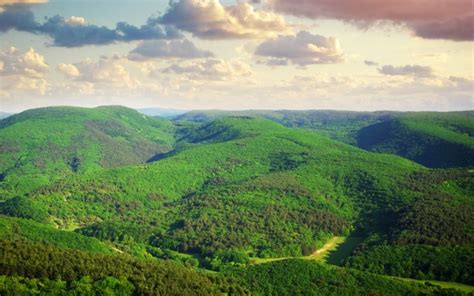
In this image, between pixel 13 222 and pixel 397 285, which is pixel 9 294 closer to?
pixel 13 222

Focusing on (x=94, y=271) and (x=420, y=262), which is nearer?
(x=94, y=271)

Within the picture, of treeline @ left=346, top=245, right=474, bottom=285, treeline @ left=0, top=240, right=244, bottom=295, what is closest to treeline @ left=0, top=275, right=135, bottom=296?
treeline @ left=0, top=240, right=244, bottom=295

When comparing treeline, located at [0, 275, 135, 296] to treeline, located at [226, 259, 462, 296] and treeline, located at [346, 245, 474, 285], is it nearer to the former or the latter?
treeline, located at [226, 259, 462, 296]

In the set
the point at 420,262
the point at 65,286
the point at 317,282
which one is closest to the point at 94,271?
the point at 65,286

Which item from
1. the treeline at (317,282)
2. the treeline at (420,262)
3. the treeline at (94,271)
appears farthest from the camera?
the treeline at (420,262)

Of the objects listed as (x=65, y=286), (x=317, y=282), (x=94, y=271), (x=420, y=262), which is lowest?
(x=420, y=262)

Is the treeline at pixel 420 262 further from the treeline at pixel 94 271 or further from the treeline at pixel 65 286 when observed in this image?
the treeline at pixel 65 286

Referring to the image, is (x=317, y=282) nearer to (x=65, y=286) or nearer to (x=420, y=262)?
(x=420, y=262)

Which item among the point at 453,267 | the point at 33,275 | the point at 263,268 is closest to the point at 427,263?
the point at 453,267

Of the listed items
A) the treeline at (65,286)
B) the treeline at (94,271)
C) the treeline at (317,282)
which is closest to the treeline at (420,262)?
the treeline at (317,282)
